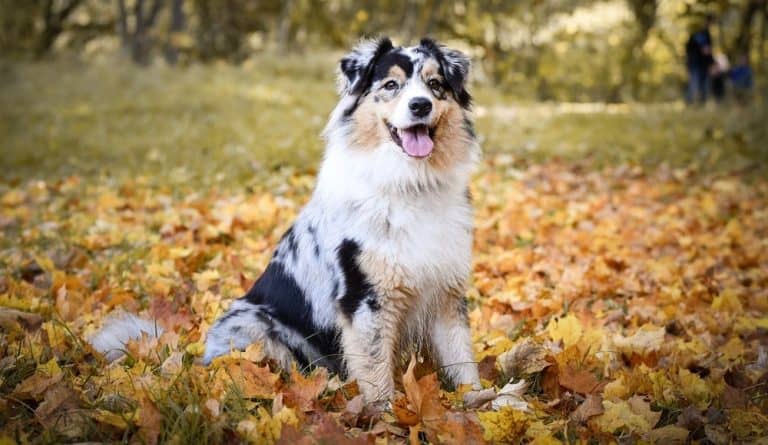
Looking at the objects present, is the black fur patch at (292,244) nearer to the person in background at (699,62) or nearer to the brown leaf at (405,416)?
the brown leaf at (405,416)

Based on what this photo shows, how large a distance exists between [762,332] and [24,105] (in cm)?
1618

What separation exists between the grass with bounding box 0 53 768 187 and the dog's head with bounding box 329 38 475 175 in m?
4.97

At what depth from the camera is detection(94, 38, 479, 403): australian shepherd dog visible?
323 centimetres

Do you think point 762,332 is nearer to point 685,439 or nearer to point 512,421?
point 685,439

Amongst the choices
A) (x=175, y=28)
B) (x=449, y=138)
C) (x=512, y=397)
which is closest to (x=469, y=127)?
(x=449, y=138)

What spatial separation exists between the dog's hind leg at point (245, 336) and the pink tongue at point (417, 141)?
1.14 metres

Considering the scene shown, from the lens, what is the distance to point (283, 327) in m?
3.52

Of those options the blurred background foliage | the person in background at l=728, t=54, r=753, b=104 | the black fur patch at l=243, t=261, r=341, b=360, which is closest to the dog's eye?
the black fur patch at l=243, t=261, r=341, b=360

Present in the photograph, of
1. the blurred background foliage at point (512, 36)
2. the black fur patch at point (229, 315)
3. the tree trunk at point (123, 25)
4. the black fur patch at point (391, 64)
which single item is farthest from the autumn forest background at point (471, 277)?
the tree trunk at point (123, 25)

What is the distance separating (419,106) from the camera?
11.3ft

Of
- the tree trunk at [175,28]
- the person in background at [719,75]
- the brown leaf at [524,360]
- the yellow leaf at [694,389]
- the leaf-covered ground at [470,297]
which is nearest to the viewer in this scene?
the leaf-covered ground at [470,297]

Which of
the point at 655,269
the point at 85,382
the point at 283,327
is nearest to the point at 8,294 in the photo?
the point at 85,382

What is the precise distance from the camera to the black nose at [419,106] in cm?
343

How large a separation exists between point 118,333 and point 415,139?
182 centimetres
